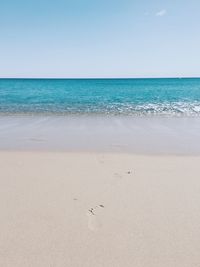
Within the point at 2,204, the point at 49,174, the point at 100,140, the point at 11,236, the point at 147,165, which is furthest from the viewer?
the point at 100,140

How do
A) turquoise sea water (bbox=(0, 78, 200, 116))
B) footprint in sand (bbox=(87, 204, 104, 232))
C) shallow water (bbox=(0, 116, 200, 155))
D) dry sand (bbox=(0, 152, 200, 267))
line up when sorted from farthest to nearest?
1. turquoise sea water (bbox=(0, 78, 200, 116))
2. shallow water (bbox=(0, 116, 200, 155))
3. footprint in sand (bbox=(87, 204, 104, 232))
4. dry sand (bbox=(0, 152, 200, 267))

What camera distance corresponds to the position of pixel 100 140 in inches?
305

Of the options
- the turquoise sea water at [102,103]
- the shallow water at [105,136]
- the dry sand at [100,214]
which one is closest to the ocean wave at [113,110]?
the turquoise sea water at [102,103]

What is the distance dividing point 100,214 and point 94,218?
12 cm

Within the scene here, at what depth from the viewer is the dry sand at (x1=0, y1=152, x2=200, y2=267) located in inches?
101

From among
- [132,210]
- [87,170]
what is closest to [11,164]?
[87,170]

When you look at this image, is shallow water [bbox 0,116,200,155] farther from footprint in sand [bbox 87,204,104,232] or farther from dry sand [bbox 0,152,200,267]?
footprint in sand [bbox 87,204,104,232]

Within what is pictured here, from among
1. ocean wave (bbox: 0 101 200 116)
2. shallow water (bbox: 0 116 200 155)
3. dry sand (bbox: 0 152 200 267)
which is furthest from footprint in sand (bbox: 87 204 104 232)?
ocean wave (bbox: 0 101 200 116)

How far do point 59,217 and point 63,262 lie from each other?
801mm

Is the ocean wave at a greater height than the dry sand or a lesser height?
lesser

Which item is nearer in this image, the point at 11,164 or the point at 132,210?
the point at 132,210

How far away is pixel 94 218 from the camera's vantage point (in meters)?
3.22

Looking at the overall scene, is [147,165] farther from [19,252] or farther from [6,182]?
[19,252]

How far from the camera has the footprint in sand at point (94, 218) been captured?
303 centimetres
